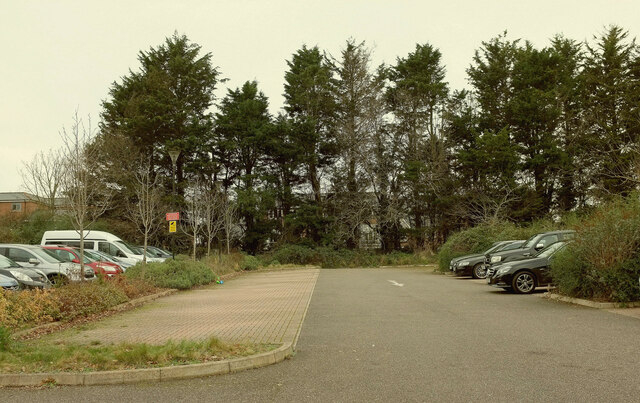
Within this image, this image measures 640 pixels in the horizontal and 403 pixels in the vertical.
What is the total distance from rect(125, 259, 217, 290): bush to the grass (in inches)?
450

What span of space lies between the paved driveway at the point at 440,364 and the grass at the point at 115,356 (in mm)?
529

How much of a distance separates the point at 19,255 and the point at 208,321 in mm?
9199

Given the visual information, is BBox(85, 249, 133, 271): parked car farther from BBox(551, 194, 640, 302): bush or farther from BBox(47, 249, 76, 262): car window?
BBox(551, 194, 640, 302): bush

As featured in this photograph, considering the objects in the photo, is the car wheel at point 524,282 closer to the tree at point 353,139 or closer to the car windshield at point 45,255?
the car windshield at point 45,255

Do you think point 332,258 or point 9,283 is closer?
point 9,283

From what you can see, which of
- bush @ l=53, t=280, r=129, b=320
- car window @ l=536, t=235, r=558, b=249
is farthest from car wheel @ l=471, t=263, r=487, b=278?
bush @ l=53, t=280, r=129, b=320

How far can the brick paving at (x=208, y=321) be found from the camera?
9219 millimetres

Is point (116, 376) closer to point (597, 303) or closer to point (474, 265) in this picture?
point (597, 303)

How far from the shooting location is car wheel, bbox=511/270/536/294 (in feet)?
55.5

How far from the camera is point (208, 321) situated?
37.0 ft

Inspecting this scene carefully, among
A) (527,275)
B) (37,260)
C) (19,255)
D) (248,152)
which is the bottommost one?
(527,275)

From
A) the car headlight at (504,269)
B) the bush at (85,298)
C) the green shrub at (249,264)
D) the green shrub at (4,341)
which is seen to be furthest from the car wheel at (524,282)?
the green shrub at (249,264)

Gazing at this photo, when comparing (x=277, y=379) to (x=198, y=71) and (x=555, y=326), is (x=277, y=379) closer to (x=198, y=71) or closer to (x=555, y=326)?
(x=555, y=326)

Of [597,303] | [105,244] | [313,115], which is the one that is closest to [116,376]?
[597,303]
